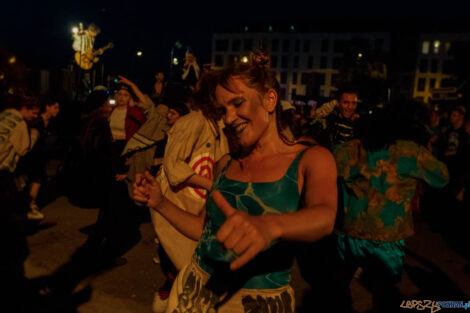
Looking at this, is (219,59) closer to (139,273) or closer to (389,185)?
(139,273)

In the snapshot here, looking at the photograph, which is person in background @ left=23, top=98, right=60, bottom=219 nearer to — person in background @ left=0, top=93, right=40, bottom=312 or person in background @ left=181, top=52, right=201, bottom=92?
person in background @ left=0, top=93, right=40, bottom=312

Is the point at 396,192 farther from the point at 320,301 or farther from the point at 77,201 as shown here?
the point at 77,201

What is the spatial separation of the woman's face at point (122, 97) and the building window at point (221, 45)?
74927 millimetres

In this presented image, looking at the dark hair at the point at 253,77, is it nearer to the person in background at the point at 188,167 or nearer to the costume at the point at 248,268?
the costume at the point at 248,268

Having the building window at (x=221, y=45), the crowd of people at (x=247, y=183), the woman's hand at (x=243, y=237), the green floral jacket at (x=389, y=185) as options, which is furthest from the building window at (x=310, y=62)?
the woman's hand at (x=243, y=237)

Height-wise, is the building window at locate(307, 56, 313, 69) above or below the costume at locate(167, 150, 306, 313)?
above

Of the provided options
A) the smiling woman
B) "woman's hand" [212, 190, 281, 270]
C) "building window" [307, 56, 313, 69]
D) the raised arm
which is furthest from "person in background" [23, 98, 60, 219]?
"building window" [307, 56, 313, 69]

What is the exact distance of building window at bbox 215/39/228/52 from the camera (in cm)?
7800

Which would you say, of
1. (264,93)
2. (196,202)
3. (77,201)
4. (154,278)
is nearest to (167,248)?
(196,202)

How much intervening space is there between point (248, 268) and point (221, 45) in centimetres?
8072

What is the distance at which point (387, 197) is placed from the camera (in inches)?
135

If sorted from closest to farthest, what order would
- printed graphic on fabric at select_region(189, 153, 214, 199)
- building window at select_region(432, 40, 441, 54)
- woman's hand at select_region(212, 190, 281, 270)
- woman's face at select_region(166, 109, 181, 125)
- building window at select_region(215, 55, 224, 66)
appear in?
1. woman's hand at select_region(212, 190, 281, 270)
2. printed graphic on fabric at select_region(189, 153, 214, 199)
3. woman's face at select_region(166, 109, 181, 125)
4. building window at select_region(432, 40, 441, 54)
5. building window at select_region(215, 55, 224, 66)

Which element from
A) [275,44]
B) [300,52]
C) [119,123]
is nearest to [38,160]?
[119,123]

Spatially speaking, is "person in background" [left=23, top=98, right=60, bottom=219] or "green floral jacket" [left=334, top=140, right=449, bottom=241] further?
"person in background" [left=23, top=98, right=60, bottom=219]
